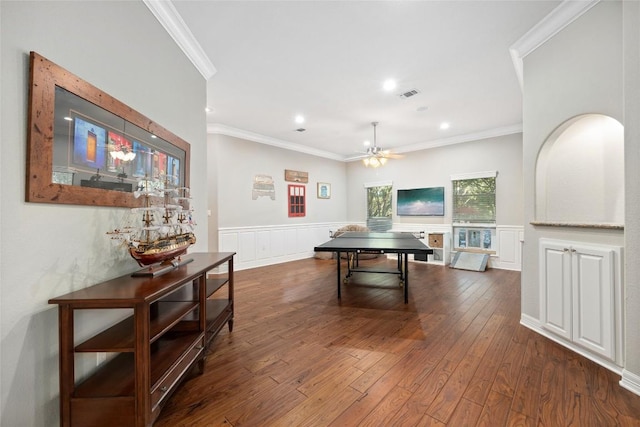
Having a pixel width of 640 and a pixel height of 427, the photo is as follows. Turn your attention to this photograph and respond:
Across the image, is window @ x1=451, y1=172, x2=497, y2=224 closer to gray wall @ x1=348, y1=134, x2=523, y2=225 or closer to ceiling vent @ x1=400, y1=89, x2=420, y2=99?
gray wall @ x1=348, y1=134, x2=523, y2=225

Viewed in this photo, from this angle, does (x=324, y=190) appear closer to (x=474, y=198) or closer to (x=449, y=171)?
(x=449, y=171)

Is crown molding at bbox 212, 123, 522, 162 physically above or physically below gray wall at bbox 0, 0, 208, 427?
Result: above

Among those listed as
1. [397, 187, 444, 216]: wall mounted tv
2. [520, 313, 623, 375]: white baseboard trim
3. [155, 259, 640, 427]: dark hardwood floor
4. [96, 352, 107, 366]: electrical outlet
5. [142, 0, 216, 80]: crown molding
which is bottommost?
[155, 259, 640, 427]: dark hardwood floor

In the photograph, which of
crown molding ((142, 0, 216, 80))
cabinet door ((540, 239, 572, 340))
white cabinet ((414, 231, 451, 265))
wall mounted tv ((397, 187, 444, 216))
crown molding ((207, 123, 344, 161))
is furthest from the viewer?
wall mounted tv ((397, 187, 444, 216))

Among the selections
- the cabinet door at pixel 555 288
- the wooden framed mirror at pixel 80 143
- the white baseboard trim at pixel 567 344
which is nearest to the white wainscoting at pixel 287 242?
the white baseboard trim at pixel 567 344

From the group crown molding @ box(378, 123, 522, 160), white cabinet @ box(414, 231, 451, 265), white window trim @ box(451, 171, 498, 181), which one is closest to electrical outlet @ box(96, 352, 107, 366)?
white cabinet @ box(414, 231, 451, 265)

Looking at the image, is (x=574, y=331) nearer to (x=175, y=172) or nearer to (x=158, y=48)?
(x=175, y=172)

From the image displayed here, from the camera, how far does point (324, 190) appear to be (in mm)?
7363

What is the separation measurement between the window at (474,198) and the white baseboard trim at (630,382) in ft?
13.9

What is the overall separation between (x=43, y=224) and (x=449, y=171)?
6748mm

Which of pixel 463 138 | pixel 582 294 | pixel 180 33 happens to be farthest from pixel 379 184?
pixel 180 33

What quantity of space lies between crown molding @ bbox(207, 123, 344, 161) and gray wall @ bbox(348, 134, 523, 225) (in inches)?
48.9

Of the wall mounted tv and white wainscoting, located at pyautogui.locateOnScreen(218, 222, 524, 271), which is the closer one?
white wainscoting, located at pyautogui.locateOnScreen(218, 222, 524, 271)

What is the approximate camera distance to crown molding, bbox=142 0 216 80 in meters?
2.04
